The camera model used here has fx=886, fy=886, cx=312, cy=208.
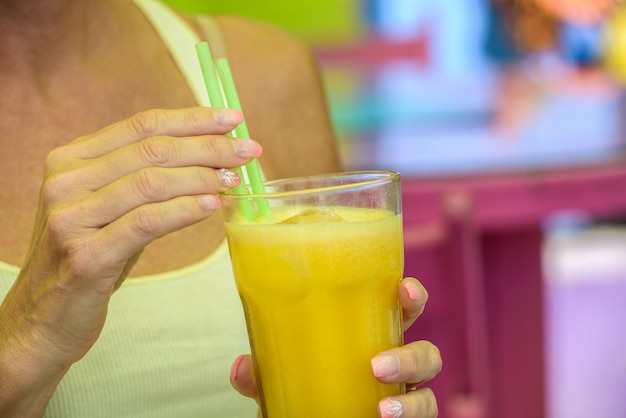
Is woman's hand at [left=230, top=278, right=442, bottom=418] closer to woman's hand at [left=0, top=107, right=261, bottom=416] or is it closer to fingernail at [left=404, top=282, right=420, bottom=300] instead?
fingernail at [left=404, top=282, right=420, bottom=300]

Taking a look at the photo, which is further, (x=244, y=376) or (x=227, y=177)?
(x=244, y=376)

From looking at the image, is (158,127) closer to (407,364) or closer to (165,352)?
(407,364)

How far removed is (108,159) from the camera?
814 millimetres

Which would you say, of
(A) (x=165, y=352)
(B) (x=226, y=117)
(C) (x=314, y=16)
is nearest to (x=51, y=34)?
(A) (x=165, y=352)

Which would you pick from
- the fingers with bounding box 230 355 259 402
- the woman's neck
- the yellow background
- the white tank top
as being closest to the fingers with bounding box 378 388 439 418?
the fingers with bounding box 230 355 259 402

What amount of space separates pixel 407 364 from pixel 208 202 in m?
0.26

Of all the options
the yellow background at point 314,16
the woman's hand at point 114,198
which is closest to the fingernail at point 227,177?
the woman's hand at point 114,198

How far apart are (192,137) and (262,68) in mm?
749

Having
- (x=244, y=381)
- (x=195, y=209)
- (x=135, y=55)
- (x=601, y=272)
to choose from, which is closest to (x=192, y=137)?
(x=195, y=209)

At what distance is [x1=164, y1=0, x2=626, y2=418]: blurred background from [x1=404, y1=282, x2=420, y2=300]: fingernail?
2.85m

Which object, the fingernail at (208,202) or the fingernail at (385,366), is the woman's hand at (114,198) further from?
the fingernail at (385,366)

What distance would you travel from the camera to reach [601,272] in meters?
4.80

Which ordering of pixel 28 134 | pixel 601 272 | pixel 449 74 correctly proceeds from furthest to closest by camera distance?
pixel 601 272, pixel 449 74, pixel 28 134

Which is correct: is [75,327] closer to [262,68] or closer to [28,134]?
[28,134]
